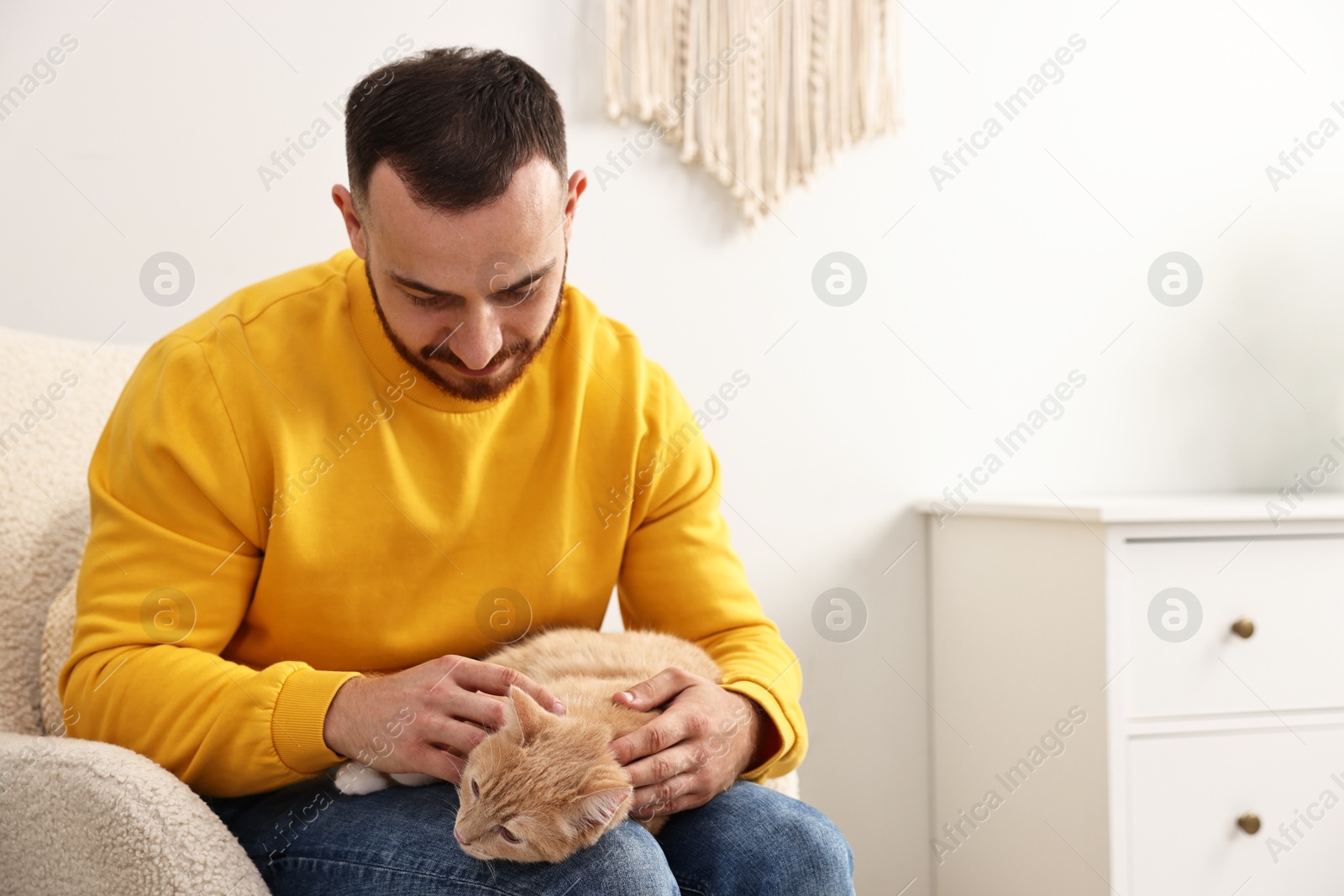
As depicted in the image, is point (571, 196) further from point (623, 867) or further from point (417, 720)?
point (623, 867)

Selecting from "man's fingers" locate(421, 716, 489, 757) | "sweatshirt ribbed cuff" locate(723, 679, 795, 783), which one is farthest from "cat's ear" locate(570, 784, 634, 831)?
"sweatshirt ribbed cuff" locate(723, 679, 795, 783)

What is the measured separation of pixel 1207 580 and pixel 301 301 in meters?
1.27

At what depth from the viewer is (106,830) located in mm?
750

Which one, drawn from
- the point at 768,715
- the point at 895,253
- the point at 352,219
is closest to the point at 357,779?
the point at 768,715

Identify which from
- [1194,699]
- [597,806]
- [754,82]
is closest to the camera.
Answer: [597,806]

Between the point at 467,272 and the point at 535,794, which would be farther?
the point at 467,272

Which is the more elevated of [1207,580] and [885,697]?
[1207,580]

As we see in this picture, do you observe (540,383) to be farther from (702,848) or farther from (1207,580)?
(1207,580)

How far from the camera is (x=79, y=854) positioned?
2.52 ft

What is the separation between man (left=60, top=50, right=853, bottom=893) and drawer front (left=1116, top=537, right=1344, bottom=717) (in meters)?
0.60

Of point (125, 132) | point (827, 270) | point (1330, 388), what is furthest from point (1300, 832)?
point (125, 132)

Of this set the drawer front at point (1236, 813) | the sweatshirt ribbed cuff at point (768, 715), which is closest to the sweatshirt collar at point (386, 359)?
the sweatshirt ribbed cuff at point (768, 715)

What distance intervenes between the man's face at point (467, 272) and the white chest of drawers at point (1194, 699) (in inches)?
34.0

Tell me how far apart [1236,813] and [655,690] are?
100 cm
